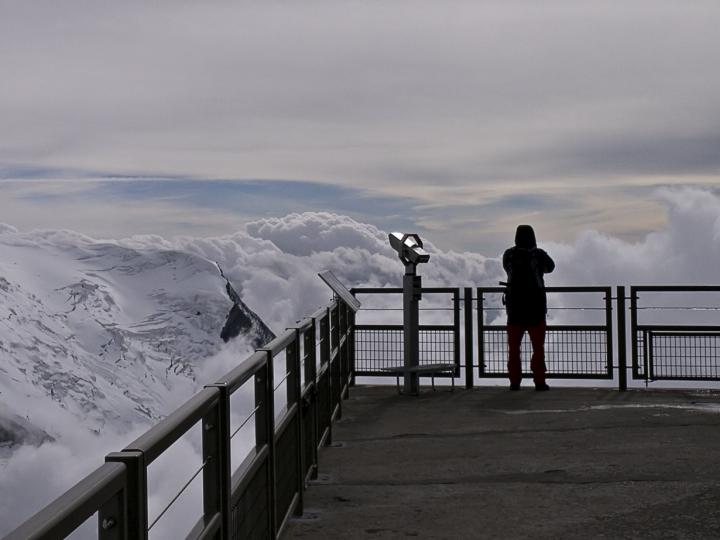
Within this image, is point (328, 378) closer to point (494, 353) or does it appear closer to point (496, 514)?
point (496, 514)

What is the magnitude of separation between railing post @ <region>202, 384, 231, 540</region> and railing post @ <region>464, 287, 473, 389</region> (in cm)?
1006

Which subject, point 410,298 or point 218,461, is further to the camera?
point 410,298

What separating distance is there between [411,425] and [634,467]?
119 inches

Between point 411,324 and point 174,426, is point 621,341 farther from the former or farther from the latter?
point 174,426

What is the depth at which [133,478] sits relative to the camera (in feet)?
9.38

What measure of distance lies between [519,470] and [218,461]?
505cm

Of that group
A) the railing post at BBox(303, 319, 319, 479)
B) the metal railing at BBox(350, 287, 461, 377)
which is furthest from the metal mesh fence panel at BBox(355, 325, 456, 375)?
the railing post at BBox(303, 319, 319, 479)

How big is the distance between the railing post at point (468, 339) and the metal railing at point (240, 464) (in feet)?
13.0

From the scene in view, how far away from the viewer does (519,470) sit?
886cm

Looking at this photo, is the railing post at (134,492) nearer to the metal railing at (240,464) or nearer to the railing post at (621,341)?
the metal railing at (240,464)

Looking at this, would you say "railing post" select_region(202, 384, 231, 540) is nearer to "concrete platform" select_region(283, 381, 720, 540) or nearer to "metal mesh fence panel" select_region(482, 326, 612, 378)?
"concrete platform" select_region(283, 381, 720, 540)

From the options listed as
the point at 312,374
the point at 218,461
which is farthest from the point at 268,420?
the point at 312,374

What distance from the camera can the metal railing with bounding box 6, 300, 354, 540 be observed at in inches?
101

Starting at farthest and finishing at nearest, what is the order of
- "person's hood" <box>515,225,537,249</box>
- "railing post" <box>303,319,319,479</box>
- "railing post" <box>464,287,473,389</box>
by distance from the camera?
"railing post" <box>464,287,473,389</box>, "person's hood" <box>515,225,537,249</box>, "railing post" <box>303,319,319,479</box>
